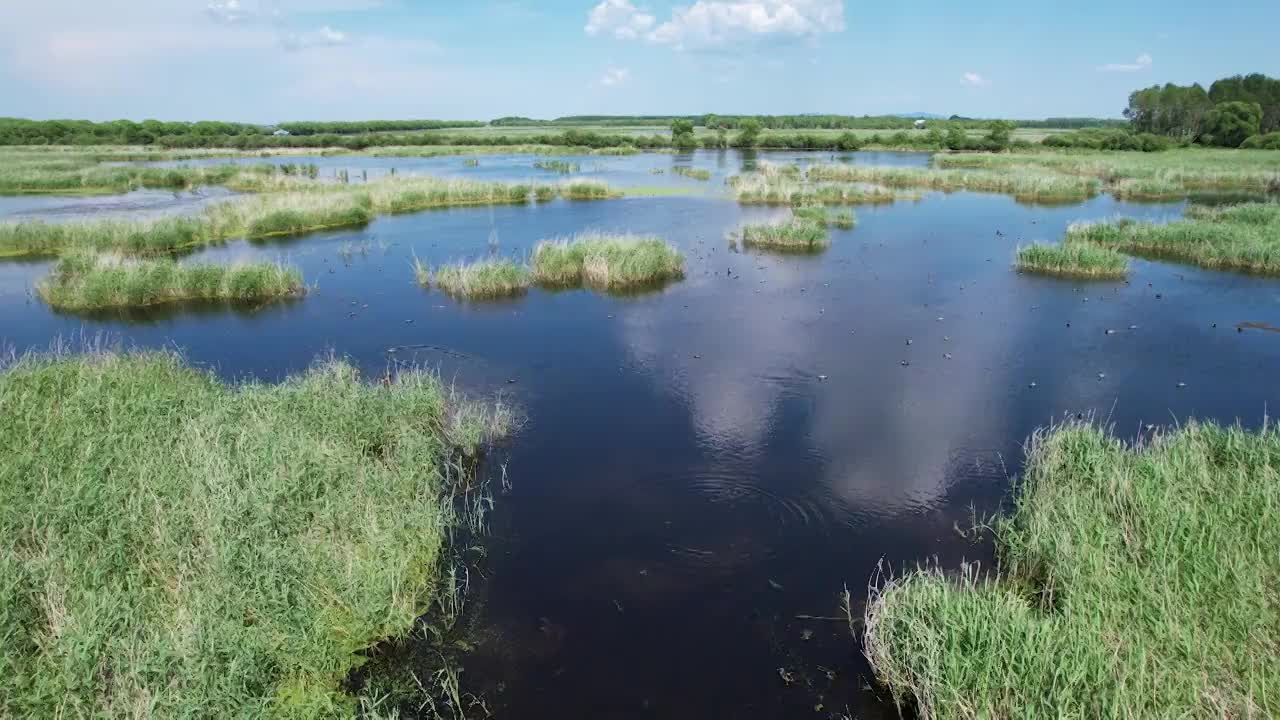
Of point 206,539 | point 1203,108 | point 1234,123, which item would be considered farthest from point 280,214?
point 1203,108

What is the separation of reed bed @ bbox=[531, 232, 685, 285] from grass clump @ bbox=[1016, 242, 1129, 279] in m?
13.1

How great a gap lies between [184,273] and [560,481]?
18261mm

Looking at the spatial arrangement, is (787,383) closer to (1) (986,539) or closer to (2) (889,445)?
(2) (889,445)

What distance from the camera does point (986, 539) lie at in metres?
9.93

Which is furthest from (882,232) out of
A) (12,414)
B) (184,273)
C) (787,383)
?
(12,414)

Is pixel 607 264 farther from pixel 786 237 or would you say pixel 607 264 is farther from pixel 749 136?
pixel 749 136

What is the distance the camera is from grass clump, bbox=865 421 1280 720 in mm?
5887

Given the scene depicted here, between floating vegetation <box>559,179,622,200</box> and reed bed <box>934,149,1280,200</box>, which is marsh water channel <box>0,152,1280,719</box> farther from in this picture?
reed bed <box>934,149,1280,200</box>

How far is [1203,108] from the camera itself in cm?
9288

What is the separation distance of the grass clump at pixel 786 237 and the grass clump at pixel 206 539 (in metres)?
21.2

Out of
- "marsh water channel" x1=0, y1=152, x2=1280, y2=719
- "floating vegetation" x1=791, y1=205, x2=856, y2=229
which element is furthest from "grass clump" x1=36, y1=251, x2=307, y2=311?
"floating vegetation" x1=791, y1=205, x2=856, y2=229

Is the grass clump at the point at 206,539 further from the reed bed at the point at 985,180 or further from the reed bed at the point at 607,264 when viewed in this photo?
the reed bed at the point at 985,180

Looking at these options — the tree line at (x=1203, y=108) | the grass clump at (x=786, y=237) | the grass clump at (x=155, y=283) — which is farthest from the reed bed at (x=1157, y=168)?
the grass clump at (x=155, y=283)

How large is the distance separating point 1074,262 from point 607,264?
17131 mm
